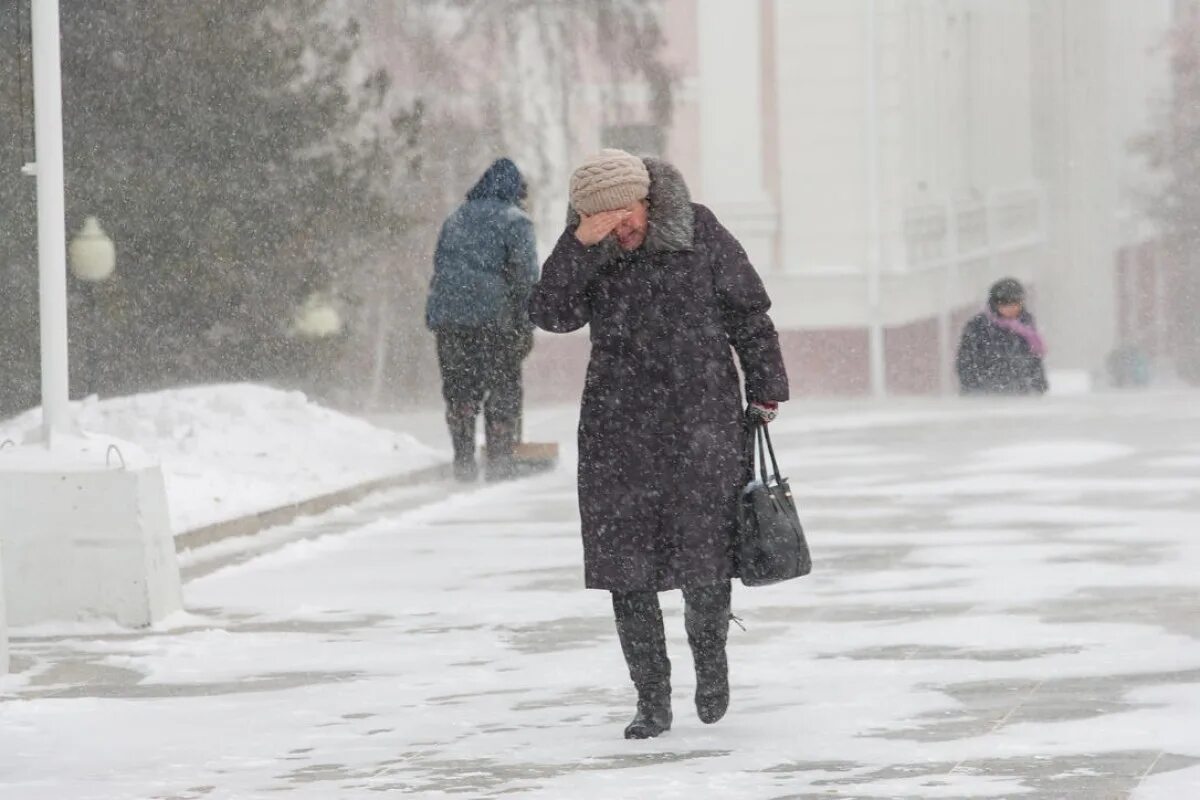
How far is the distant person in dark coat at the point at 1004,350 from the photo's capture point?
79.6ft

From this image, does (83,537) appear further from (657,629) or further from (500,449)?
(500,449)

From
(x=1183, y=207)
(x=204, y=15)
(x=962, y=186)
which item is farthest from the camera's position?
(x=1183, y=207)

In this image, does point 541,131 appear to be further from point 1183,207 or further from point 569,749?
point 1183,207

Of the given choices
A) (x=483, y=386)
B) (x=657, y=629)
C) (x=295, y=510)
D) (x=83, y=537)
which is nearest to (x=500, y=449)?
(x=483, y=386)

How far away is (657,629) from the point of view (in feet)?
26.2

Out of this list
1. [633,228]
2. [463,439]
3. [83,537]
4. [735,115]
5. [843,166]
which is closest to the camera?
[633,228]

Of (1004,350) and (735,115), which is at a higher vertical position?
(735,115)

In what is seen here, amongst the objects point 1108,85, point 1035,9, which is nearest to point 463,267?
point 1035,9

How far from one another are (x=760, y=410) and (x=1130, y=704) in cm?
135

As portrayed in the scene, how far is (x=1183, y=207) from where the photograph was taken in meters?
64.2

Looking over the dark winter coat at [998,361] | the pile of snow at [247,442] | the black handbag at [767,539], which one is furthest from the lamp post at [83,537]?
the dark winter coat at [998,361]

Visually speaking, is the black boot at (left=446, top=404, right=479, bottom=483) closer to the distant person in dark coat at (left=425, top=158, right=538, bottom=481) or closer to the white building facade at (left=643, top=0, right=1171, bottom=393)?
the distant person in dark coat at (left=425, top=158, right=538, bottom=481)

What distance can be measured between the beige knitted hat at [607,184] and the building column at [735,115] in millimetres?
27486

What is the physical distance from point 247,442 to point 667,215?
9844 millimetres
